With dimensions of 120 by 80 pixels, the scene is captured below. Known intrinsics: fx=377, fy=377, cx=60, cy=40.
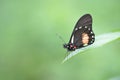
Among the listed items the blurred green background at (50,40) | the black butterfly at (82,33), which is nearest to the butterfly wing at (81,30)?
the black butterfly at (82,33)

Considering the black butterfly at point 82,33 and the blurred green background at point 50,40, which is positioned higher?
the blurred green background at point 50,40

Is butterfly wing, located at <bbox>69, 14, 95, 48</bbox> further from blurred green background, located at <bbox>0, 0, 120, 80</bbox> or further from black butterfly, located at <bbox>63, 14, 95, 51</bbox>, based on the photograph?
blurred green background, located at <bbox>0, 0, 120, 80</bbox>

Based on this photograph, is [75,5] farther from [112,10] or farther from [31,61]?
[31,61]

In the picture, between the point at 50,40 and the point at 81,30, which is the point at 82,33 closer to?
the point at 81,30

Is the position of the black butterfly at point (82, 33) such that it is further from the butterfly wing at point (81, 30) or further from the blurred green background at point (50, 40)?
the blurred green background at point (50, 40)

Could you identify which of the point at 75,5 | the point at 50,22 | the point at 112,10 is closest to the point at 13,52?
the point at 50,22

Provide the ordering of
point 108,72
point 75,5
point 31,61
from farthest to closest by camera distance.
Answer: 1. point 75,5
2. point 31,61
3. point 108,72
